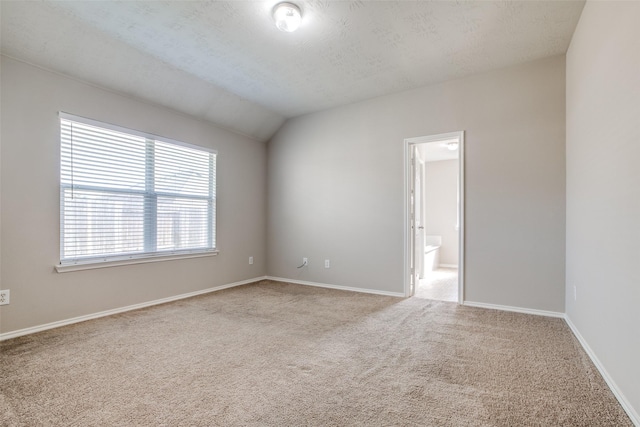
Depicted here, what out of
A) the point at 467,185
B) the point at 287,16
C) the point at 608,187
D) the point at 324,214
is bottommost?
the point at 324,214

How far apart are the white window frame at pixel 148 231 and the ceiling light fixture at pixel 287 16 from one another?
2110 millimetres

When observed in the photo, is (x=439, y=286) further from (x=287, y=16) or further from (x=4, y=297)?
(x=4, y=297)

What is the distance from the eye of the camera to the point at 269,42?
9.36 feet

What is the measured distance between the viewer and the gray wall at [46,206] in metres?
2.58

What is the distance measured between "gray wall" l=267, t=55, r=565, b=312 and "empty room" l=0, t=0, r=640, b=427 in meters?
0.02

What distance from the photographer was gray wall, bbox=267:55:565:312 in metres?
3.15

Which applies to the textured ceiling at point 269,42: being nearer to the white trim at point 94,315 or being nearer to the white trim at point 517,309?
the white trim at point 94,315

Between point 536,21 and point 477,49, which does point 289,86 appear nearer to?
point 477,49

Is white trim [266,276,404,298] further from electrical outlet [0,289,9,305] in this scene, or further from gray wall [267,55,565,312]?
electrical outlet [0,289,9,305]

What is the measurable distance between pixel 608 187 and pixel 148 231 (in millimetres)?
4159

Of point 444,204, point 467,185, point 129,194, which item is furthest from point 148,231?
point 444,204

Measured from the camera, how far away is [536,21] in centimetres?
255

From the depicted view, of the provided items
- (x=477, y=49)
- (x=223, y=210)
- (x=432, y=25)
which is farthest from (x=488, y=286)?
(x=223, y=210)

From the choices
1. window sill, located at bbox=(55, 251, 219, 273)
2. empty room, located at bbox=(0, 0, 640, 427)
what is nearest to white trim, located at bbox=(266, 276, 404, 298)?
empty room, located at bbox=(0, 0, 640, 427)
